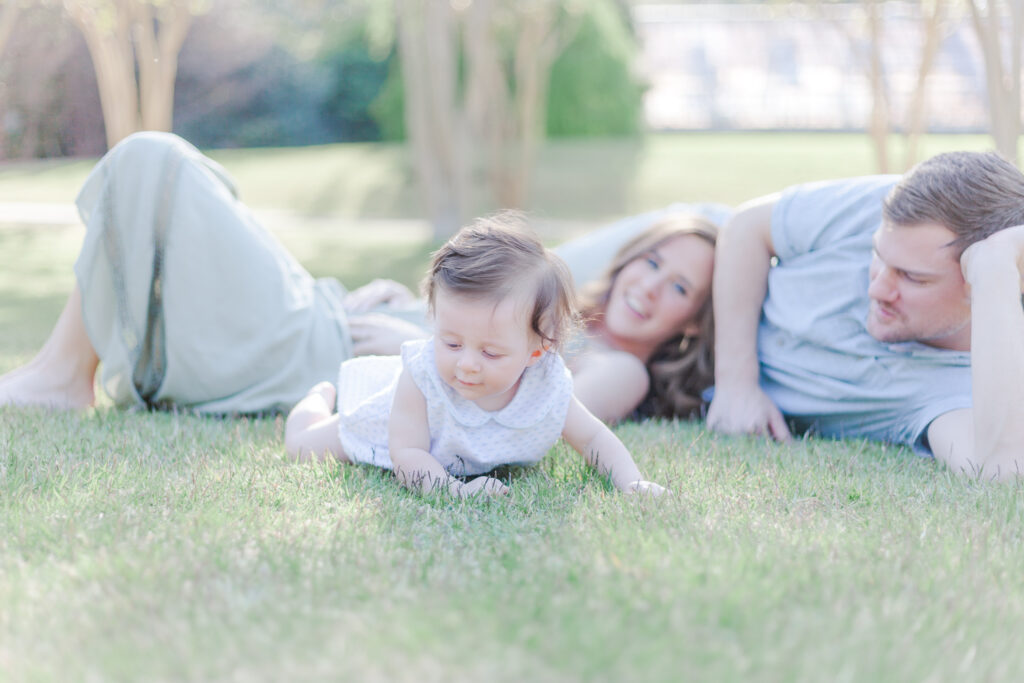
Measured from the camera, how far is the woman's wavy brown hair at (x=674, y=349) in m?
3.77

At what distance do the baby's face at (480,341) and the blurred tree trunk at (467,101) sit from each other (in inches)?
274

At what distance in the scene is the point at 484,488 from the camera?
8.10ft

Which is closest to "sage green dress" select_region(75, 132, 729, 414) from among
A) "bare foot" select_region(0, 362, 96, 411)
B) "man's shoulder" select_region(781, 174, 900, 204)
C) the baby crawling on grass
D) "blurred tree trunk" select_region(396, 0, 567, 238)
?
"bare foot" select_region(0, 362, 96, 411)

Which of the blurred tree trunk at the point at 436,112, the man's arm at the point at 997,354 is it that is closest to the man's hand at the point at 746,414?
the man's arm at the point at 997,354

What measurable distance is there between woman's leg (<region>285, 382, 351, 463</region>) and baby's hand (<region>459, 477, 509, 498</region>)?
Result: 1.71 feet

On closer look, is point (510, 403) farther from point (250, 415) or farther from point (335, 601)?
point (250, 415)

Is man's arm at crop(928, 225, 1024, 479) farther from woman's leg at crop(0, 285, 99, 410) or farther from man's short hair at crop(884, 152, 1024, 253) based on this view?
woman's leg at crop(0, 285, 99, 410)

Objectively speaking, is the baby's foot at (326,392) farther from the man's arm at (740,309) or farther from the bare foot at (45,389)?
the man's arm at (740,309)

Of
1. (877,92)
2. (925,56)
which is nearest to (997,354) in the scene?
(925,56)

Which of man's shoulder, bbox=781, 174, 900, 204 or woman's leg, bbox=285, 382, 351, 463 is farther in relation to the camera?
man's shoulder, bbox=781, 174, 900, 204

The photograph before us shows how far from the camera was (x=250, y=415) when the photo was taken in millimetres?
3648

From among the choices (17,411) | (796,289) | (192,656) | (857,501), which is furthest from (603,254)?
(192,656)

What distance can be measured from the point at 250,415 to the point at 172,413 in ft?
0.92

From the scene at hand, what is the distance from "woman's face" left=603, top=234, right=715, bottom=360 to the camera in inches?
145
